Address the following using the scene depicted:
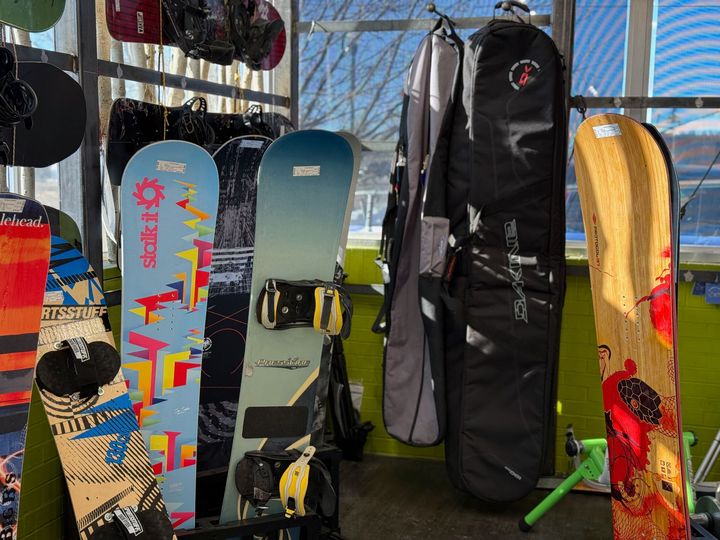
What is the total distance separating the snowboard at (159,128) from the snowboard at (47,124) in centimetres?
22

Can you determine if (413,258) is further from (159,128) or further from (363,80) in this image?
(159,128)

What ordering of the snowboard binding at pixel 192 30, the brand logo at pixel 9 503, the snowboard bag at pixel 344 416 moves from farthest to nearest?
1. the snowboard bag at pixel 344 416
2. the snowboard binding at pixel 192 30
3. the brand logo at pixel 9 503

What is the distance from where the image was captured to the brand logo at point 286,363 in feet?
7.83

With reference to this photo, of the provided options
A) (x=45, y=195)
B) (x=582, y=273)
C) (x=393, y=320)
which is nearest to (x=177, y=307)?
(x=45, y=195)

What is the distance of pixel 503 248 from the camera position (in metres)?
2.90

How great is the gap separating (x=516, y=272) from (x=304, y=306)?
0.87 metres

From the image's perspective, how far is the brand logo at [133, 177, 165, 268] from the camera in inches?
87.0

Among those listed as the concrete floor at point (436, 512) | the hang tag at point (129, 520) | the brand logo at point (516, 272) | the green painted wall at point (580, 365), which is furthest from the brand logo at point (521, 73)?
the hang tag at point (129, 520)

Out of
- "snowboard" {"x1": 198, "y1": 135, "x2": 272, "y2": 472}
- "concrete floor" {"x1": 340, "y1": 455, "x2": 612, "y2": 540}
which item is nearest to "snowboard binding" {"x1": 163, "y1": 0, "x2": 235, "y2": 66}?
"snowboard" {"x1": 198, "y1": 135, "x2": 272, "y2": 472}

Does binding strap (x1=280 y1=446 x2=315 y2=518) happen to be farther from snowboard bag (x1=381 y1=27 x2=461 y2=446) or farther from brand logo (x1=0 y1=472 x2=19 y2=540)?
snowboard bag (x1=381 y1=27 x2=461 y2=446)

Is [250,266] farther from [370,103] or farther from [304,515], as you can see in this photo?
[370,103]

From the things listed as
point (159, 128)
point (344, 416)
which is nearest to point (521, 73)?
point (159, 128)

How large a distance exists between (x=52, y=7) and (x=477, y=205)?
4.85 ft

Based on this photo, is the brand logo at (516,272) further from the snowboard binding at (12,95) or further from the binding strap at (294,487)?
the snowboard binding at (12,95)
